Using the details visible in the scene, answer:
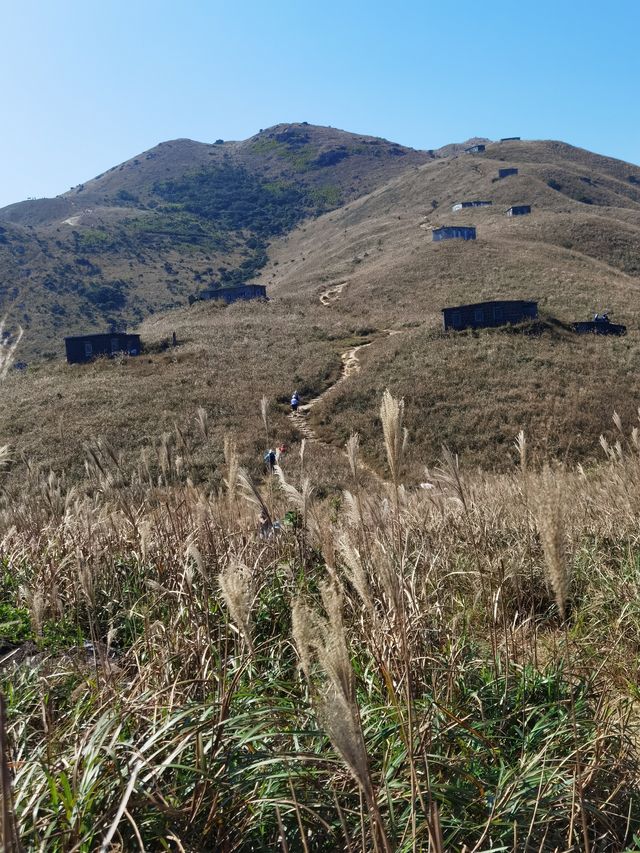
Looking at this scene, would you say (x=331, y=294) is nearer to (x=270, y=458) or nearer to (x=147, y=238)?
(x=270, y=458)

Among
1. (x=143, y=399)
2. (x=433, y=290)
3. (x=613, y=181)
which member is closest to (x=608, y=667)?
(x=143, y=399)

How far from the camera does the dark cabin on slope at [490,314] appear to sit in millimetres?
46500

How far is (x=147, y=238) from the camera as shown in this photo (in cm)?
13050

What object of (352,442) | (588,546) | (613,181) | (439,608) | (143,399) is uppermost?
(613,181)

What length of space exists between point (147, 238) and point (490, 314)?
332 ft

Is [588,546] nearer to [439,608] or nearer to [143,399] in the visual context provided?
[439,608]

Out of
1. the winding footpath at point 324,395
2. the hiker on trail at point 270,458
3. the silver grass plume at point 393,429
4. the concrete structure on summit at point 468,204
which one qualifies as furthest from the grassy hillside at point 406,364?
the concrete structure on summit at point 468,204

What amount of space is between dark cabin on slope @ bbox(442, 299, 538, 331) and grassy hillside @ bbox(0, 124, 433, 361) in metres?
46.2

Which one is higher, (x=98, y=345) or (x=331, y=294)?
(x=331, y=294)

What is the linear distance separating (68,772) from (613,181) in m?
141

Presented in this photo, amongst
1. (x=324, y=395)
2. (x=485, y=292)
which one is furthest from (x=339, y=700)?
(x=485, y=292)

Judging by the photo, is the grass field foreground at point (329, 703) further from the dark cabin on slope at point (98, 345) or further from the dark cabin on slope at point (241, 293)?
the dark cabin on slope at point (241, 293)

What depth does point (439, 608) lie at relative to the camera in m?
4.21

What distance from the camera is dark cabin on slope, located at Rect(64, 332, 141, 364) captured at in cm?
5038
